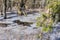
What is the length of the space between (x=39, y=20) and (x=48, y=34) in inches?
45.8

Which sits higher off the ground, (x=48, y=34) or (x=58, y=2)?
(x=58, y=2)

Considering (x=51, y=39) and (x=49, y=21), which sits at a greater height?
(x=49, y=21)

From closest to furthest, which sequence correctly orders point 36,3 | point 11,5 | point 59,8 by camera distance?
point 59,8 → point 11,5 → point 36,3

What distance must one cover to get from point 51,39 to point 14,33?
1.35 m

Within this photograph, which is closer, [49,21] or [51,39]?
[49,21]

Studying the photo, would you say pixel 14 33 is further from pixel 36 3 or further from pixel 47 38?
pixel 36 3

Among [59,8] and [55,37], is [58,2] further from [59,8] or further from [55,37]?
[55,37]

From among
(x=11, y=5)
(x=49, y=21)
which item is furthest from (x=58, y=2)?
(x=11, y=5)

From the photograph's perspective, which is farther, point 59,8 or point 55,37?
point 55,37

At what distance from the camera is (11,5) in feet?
43.4

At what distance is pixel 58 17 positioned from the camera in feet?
16.3

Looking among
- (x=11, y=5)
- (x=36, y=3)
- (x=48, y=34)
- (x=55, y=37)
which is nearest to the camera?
(x=48, y=34)

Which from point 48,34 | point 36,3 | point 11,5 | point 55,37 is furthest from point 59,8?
point 36,3

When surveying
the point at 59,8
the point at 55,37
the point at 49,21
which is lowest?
the point at 55,37
